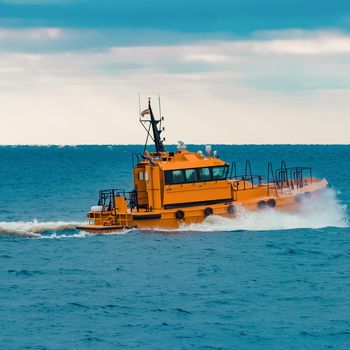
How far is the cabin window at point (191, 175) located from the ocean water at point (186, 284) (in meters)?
1.97

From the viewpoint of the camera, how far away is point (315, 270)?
36344mm

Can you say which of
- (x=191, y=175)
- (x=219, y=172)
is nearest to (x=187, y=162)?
(x=191, y=175)

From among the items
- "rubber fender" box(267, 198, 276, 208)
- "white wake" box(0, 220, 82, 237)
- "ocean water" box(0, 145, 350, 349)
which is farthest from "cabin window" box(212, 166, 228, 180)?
"white wake" box(0, 220, 82, 237)

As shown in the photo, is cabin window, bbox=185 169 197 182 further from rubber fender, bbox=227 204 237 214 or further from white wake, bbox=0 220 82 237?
white wake, bbox=0 220 82 237

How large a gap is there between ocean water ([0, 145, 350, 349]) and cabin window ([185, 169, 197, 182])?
1.97m

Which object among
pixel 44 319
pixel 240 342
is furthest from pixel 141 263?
pixel 240 342

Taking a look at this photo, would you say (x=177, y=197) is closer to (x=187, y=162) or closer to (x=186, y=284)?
(x=187, y=162)

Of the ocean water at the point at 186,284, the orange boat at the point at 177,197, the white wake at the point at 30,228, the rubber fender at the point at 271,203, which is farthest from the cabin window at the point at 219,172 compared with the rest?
the white wake at the point at 30,228

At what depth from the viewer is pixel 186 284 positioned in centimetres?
3394

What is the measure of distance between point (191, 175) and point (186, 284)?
476 inches

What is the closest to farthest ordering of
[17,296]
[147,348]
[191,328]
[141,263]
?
[147,348], [191,328], [17,296], [141,263]

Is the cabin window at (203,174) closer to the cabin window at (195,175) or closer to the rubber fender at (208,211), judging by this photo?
the cabin window at (195,175)

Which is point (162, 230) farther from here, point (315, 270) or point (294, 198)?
point (315, 270)

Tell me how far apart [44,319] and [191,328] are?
443 centimetres
